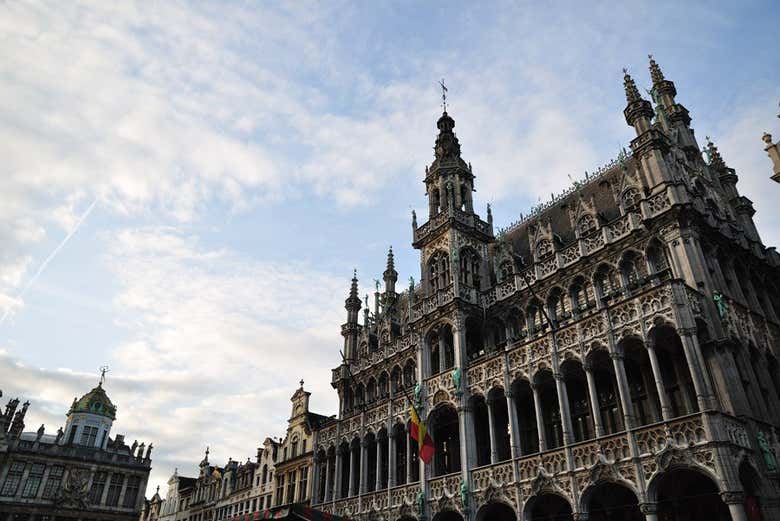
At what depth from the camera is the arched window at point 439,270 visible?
119 ft

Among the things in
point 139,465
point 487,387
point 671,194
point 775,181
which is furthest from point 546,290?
point 139,465

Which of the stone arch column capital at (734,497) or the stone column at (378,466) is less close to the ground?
the stone column at (378,466)

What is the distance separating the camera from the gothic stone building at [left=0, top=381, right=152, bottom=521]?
213 feet

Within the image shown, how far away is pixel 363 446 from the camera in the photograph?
1465 inches

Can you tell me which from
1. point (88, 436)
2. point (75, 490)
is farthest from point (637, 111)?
point (88, 436)

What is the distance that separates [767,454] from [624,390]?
5255mm

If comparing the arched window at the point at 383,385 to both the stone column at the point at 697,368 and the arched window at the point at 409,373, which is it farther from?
the stone column at the point at 697,368

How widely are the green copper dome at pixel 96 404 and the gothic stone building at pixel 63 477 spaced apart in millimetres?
4508

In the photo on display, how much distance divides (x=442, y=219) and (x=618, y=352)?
664 inches

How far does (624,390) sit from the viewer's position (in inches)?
904

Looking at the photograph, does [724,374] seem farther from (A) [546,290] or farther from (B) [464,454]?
(B) [464,454]

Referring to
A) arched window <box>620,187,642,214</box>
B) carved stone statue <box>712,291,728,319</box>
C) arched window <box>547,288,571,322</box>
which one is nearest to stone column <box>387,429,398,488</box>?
arched window <box>547,288,571,322</box>

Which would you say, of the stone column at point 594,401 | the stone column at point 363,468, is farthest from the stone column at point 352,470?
the stone column at point 594,401

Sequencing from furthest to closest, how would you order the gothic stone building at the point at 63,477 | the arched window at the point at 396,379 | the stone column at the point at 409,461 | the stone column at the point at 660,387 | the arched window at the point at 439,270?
the gothic stone building at the point at 63,477, the arched window at the point at 396,379, the arched window at the point at 439,270, the stone column at the point at 409,461, the stone column at the point at 660,387
